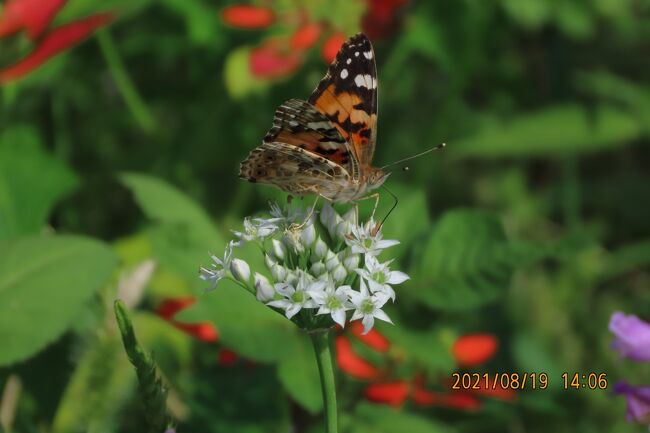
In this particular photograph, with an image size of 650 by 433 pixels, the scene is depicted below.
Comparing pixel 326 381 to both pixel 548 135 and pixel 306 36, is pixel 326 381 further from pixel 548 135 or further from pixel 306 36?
pixel 548 135

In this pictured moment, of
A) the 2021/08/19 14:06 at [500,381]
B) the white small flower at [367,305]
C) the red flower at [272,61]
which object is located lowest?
the 2021/08/19 14:06 at [500,381]

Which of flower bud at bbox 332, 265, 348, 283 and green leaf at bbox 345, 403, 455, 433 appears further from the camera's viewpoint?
green leaf at bbox 345, 403, 455, 433

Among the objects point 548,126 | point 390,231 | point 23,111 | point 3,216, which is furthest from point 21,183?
point 548,126

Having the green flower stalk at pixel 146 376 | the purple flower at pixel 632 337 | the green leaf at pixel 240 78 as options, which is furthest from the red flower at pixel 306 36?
the green flower stalk at pixel 146 376

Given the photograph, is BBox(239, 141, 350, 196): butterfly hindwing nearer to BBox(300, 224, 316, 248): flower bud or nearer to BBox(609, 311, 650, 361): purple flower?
BBox(300, 224, 316, 248): flower bud

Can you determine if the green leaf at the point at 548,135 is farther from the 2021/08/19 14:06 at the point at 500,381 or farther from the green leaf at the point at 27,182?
the green leaf at the point at 27,182

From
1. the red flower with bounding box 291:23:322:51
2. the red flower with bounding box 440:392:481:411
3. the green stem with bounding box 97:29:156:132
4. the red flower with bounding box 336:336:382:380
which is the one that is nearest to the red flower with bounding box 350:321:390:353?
the red flower with bounding box 336:336:382:380

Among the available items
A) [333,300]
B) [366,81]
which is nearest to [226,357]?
[366,81]
